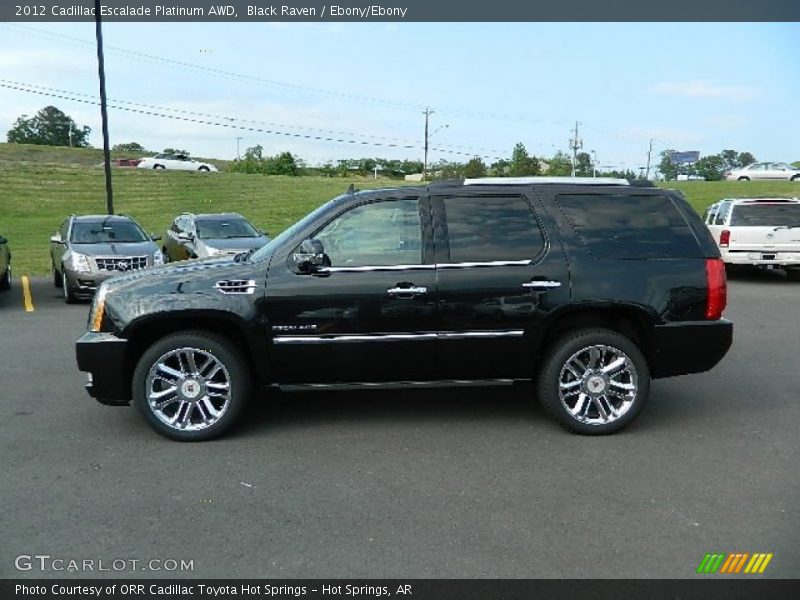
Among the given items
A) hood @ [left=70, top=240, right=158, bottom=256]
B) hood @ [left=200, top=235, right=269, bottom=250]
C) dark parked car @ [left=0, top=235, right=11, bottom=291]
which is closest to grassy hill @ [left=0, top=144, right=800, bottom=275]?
hood @ [left=200, top=235, right=269, bottom=250]

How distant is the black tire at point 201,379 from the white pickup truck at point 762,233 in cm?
1137

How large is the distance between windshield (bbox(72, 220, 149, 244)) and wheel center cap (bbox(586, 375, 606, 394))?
10256 millimetres

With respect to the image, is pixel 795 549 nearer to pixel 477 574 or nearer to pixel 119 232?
pixel 477 574

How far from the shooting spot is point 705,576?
3191mm

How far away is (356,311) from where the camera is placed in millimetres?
4848

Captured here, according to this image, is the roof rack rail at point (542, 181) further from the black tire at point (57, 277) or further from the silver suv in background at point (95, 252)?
the black tire at point (57, 277)

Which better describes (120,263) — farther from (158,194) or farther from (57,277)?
(158,194)

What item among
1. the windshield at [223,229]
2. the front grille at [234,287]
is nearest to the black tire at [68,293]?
the windshield at [223,229]

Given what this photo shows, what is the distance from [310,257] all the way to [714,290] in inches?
117

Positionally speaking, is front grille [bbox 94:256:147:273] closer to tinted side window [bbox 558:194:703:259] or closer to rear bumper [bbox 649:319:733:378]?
tinted side window [bbox 558:194:703:259]

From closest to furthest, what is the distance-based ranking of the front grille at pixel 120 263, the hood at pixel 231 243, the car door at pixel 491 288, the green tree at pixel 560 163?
the car door at pixel 491 288
the front grille at pixel 120 263
the hood at pixel 231 243
the green tree at pixel 560 163

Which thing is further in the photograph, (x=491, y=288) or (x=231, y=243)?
(x=231, y=243)

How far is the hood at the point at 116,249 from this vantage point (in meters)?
11.8

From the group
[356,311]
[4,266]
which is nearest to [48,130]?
[4,266]
